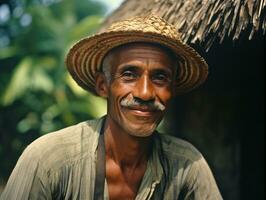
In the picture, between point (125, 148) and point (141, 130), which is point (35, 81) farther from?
point (141, 130)

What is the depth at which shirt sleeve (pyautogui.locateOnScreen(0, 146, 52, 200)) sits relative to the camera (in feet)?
8.04

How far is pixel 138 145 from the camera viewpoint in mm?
2744

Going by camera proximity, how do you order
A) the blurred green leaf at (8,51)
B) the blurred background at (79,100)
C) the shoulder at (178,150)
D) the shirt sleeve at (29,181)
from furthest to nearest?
the blurred green leaf at (8,51)
the blurred background at (79,100)
the shoulder at (178,150)
the shirt sleeve at (29,181)

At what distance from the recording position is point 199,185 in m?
2.78

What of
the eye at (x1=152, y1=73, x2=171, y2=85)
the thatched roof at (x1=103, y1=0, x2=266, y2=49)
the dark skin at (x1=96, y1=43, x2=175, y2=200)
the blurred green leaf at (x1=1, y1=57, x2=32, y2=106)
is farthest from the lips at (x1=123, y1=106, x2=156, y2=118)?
the blurred green leaf at (x1=1, y1=57, x2=32, y2=106)

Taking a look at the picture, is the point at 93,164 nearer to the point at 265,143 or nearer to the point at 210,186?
the point at 210,186

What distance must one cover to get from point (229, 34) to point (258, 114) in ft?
6.53

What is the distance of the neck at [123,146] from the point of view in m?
2.71

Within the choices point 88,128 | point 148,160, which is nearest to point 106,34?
point 88,128

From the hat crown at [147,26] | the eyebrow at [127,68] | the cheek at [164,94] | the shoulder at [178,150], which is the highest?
the hat crown at [147,26]

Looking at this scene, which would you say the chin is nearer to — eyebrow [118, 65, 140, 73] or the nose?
the nose

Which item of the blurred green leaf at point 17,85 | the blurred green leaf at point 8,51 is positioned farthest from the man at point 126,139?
the blurred green leaf at point 8,51

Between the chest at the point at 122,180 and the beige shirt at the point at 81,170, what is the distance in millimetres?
62

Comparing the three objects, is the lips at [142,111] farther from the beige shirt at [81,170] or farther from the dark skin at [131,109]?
the beige shirt at [81,170]
